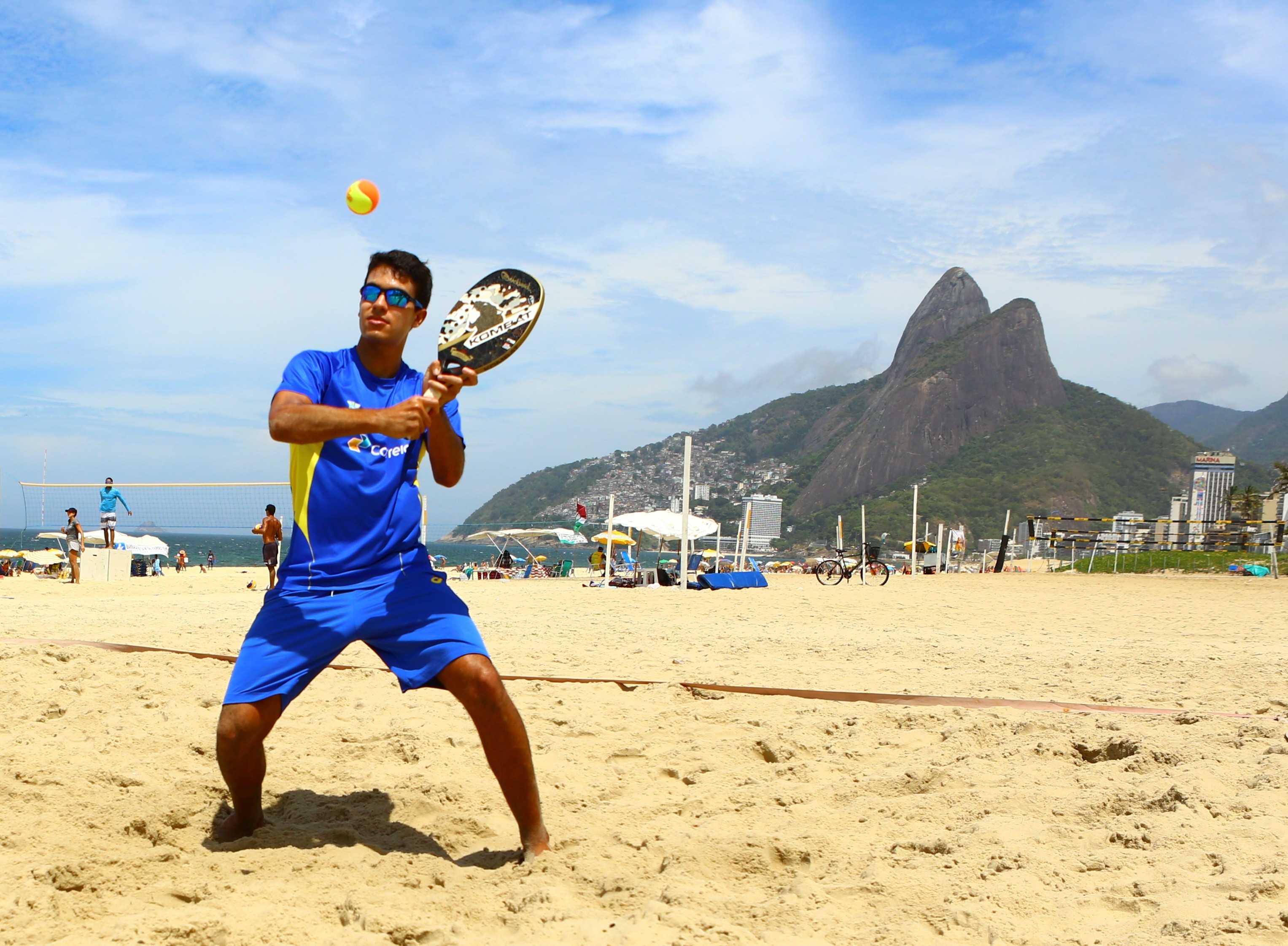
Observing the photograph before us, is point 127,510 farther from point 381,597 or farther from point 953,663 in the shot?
point 381,597

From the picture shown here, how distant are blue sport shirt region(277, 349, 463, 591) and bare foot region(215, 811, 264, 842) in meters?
0.67

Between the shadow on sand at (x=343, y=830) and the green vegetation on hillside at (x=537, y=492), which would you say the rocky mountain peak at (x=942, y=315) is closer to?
the green vegetation on hillside at (x=537, y=492)

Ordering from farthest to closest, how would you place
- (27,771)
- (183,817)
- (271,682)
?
1. (27,771)
2. (183,817)
3. (271,682)

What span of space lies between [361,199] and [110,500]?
54.2 ft

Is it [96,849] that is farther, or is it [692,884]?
[96,849]

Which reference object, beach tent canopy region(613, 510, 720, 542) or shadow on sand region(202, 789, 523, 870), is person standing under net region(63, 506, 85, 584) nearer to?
beach tent canopy region(613, 510, 720, 542)

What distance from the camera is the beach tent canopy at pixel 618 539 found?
72.3 ft

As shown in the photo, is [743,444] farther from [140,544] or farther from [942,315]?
[140,544]

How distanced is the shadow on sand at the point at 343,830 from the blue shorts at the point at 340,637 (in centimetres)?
40

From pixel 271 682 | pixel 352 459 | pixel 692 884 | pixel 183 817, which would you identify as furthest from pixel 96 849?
pixel 692 884

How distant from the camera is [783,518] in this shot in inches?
4951

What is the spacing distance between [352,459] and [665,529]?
68.2 ft

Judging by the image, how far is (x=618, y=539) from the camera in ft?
81.4

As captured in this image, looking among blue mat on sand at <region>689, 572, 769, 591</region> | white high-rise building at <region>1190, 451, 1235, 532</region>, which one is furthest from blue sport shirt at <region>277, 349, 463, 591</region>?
white high-rise building at <region>1190, 451, 1235, 532</region>
